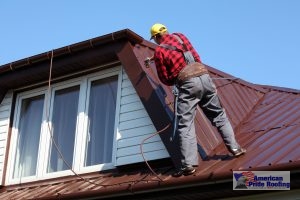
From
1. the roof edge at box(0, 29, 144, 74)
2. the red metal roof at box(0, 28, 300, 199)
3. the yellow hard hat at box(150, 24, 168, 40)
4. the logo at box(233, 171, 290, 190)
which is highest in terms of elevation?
the roof edge at box(0, 29, 144, 74)

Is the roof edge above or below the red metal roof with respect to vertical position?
above

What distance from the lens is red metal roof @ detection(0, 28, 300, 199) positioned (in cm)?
690

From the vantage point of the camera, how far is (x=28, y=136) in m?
10.3

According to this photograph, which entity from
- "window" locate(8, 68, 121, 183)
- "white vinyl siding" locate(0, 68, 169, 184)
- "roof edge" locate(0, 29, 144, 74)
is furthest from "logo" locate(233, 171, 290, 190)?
"roof edge" locate(0, 29, 144, 74)

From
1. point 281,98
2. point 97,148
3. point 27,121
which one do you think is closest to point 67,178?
point 97,148

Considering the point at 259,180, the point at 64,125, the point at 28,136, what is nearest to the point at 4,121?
the point at 28,136

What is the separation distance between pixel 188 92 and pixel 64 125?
304 cm

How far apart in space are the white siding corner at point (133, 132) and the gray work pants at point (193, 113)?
0.87 meters

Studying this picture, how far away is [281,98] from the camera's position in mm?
10742

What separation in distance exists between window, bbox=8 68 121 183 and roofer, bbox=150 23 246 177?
177cm

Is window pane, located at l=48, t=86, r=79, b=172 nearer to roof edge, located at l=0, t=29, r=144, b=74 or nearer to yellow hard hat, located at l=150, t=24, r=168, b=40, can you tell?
roof edge, located at l=0, t=29, r=144, b=74

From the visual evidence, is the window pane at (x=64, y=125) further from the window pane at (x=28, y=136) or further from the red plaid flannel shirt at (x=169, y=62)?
the red plaid flannel shirt at (x=169, y=62)

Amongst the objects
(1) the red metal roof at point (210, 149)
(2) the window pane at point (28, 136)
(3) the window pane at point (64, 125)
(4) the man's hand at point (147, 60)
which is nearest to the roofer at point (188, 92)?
(1) the red metal roof at point (210, 149)

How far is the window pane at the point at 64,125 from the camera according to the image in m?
9.57
